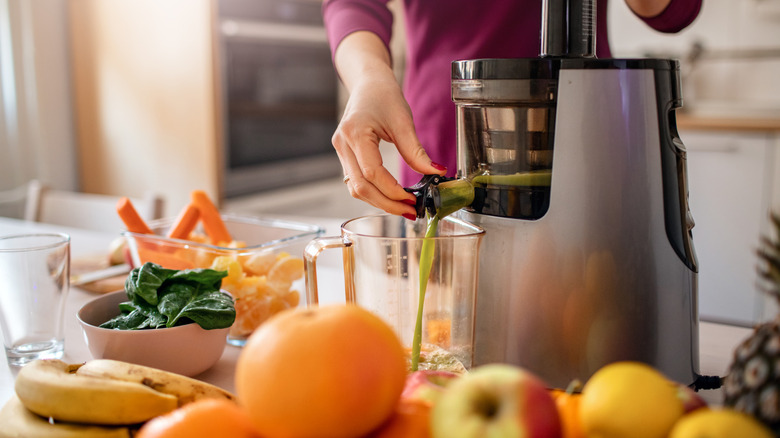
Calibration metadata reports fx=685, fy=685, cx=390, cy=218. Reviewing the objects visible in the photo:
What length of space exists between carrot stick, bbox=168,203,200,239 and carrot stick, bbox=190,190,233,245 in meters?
0.01

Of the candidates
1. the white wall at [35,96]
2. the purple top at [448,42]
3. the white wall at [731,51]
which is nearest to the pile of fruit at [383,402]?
the purple top at [448,42]

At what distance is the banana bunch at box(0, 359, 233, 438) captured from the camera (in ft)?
1.53

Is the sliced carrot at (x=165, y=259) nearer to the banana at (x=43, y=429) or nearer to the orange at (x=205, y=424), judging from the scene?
the banana at (x=43, y=429)

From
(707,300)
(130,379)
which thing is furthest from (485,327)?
(707,300)

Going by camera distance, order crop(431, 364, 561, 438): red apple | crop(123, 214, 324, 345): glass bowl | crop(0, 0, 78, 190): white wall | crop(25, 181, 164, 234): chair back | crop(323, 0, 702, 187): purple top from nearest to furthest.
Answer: crop(431, 364, 561, 438): red apple, crop(123, 214, 324, 345): glass bowl, crop(323, 0, 702, 187): purple top, crop(25, 181, 164, 234): chair back, crop(0, 0, 78, 190): white wall

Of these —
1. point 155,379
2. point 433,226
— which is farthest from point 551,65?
point 155,379

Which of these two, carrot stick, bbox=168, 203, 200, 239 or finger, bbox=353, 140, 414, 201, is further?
carrot stick, bbox=168, 203, 200, 239

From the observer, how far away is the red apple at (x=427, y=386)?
0.41 metres

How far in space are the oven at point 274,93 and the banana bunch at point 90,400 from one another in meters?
1.82

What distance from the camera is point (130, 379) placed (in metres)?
0.50

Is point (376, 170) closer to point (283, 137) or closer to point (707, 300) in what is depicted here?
point (283, 137)

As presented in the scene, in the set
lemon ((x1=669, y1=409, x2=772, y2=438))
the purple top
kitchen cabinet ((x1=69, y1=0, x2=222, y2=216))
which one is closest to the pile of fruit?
lemon ((x1=669, y1=409, x2=772, y2=438))

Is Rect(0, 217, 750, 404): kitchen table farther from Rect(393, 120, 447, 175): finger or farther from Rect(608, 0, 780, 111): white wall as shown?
Rect(608, 0, 780, 111): white wall

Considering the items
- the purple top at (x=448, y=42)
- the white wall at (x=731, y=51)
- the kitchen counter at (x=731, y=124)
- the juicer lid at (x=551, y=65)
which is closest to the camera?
the juicer lid at (x=551, y=65)
